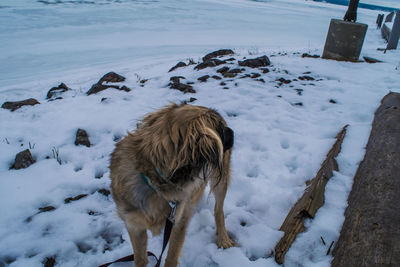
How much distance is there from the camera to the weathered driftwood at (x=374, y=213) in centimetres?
170

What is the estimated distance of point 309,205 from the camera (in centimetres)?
248

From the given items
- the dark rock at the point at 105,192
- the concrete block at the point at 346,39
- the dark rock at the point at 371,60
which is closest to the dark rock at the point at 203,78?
the dark rock at the point at 105,192

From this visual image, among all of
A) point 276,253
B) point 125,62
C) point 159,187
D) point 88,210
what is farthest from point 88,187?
point 125,62

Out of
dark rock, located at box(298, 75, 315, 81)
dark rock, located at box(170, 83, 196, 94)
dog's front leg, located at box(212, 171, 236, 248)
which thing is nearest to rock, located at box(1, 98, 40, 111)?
dark rock, located at box(170, 83, 196, 94)

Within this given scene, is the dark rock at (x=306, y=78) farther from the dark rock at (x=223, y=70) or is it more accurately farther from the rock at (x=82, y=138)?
the rock at (x=82, y=138)

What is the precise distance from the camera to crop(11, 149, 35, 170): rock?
3359mm

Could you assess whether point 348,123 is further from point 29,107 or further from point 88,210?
point 29,107

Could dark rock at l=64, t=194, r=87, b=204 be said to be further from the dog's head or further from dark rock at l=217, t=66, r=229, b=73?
dark rock at l=217, t=66, r=229, b=73

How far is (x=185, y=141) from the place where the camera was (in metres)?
1.65

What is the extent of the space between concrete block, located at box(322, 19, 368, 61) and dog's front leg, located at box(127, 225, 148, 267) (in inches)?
361

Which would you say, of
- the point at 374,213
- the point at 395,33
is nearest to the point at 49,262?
the point at 374,213

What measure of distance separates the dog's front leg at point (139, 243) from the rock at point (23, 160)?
2198mm

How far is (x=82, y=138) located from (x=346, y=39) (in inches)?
345

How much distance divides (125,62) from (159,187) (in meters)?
10.5
